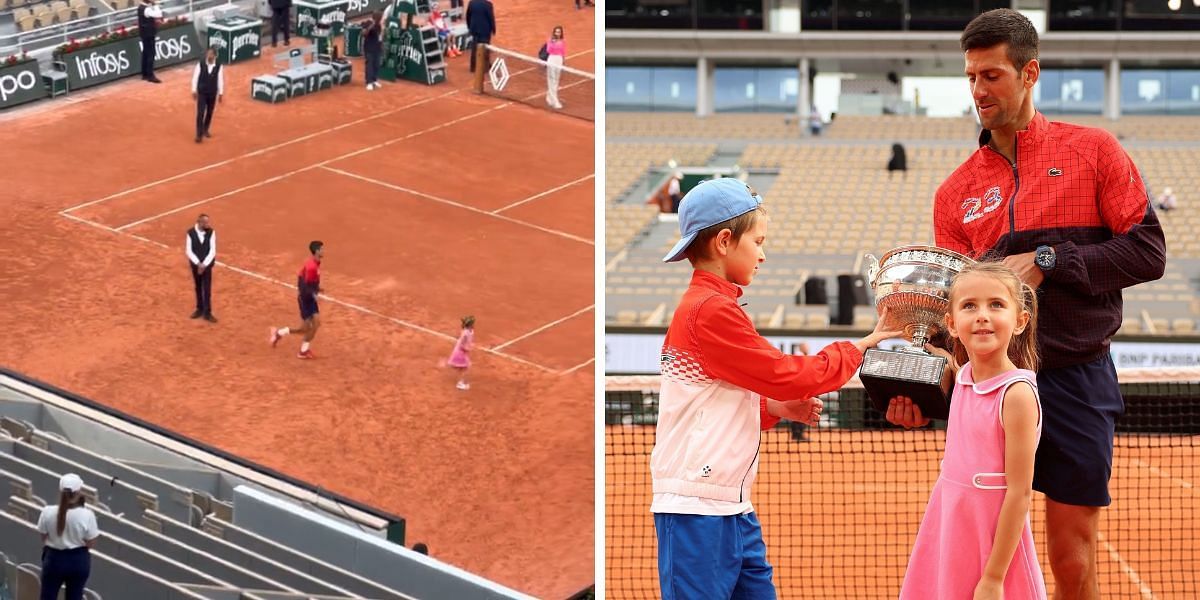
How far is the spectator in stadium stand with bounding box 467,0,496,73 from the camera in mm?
30219

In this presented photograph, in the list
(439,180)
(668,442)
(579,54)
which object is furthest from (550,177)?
(668,442)

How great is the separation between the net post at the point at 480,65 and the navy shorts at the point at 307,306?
9602 millimetres

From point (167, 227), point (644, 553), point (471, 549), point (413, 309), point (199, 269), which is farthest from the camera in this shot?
point (167, 227)

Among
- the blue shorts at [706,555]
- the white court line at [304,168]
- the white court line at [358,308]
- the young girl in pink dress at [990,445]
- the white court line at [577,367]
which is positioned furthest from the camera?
the white court line at [304,168]

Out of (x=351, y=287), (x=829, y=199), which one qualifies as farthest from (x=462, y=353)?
(x=829, y=199)

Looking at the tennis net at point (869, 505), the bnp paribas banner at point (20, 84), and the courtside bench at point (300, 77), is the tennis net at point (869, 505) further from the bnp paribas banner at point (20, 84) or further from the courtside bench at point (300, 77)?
the bnp paribas banner at point (20, 84)

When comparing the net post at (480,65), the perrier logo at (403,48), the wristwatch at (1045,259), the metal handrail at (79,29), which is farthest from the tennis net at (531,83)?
the wristwatch at (1045,259)

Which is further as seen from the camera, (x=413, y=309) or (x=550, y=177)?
(x=550, y=177)

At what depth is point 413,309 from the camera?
22578mm

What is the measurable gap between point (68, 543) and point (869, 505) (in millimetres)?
6237

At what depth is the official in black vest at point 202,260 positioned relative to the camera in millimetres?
20344

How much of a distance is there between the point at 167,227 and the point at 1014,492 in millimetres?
21045

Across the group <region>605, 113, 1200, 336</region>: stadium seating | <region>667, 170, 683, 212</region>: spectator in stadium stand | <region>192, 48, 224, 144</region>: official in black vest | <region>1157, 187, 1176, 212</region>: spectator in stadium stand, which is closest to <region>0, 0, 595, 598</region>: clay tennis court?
<region>192, 48, 224, 144</region>: official in black vest

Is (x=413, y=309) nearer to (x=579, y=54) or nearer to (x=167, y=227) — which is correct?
(x=167, y=227)
